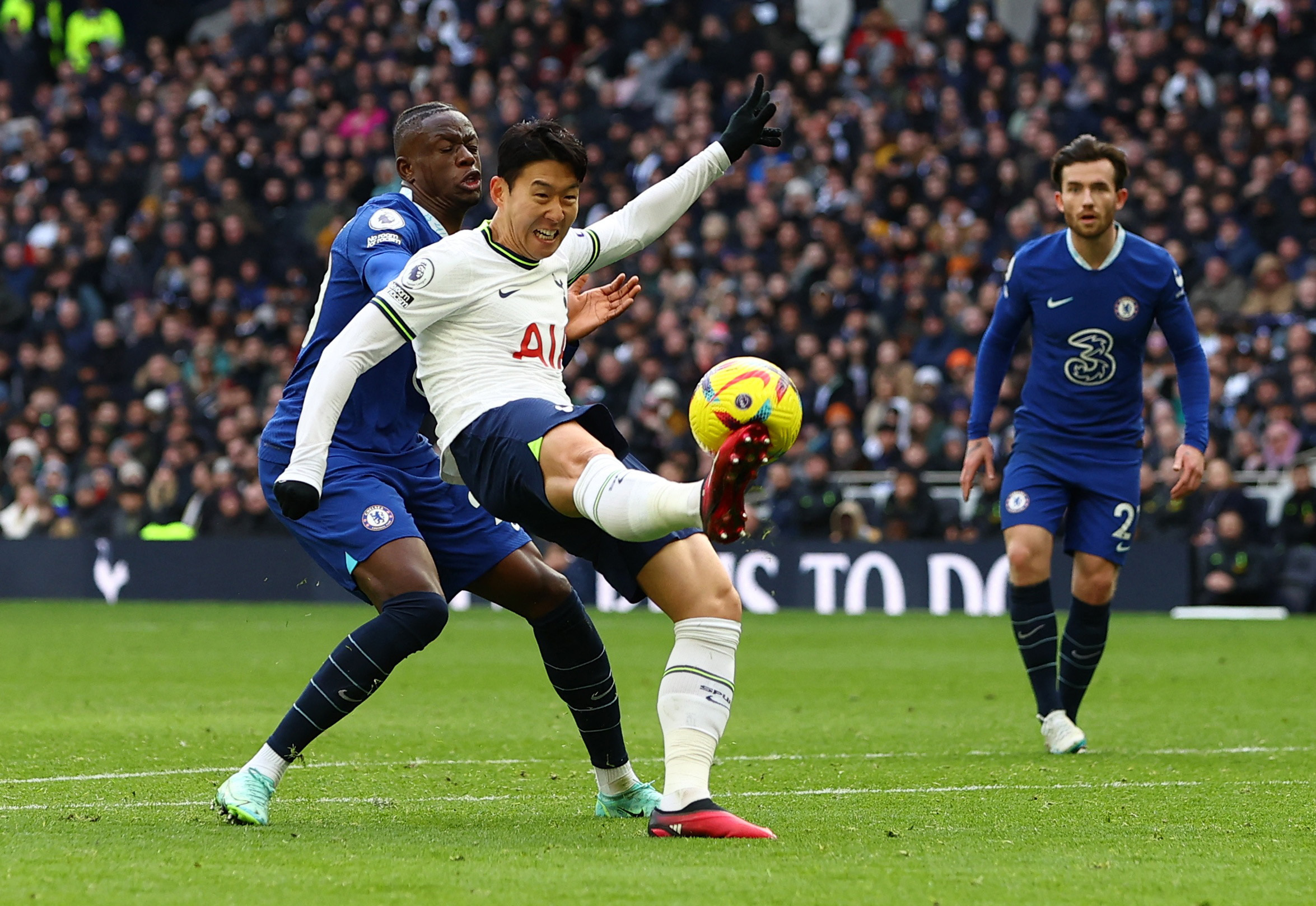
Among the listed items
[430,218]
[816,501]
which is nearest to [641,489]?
[430,218]

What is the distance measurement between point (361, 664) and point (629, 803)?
94cm

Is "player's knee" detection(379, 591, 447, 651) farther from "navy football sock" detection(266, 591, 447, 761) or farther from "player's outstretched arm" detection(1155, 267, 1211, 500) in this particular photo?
"player's outstretched arm" detection(1155, 267, 1211, 500)

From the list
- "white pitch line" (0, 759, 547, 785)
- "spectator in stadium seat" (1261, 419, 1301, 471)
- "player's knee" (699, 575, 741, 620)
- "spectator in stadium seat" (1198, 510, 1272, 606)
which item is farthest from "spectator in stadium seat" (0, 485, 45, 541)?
"player's knee" (699, 575, 741, 620)

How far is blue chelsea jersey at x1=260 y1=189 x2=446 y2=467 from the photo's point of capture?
19.8 feet

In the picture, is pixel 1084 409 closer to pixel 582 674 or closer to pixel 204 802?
pixel 582 674

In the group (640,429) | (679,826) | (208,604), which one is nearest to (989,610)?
(640,429)

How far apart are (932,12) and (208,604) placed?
10.5 meters

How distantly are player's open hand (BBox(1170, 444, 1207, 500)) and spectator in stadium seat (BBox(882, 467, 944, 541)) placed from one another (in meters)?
10.00

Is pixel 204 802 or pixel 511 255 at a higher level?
pixel 511 255

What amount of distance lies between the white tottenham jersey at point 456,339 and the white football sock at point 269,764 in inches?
32.9

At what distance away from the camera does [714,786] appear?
667cm

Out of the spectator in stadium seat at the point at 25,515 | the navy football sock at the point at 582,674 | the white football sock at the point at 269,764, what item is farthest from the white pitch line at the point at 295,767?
Result: the spectator in stadium seat at the point at 25,515

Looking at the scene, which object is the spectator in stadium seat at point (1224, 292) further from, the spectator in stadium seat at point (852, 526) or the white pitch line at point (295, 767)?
the white pitch line at point (295, 767)

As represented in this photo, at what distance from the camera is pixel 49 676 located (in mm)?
11742
